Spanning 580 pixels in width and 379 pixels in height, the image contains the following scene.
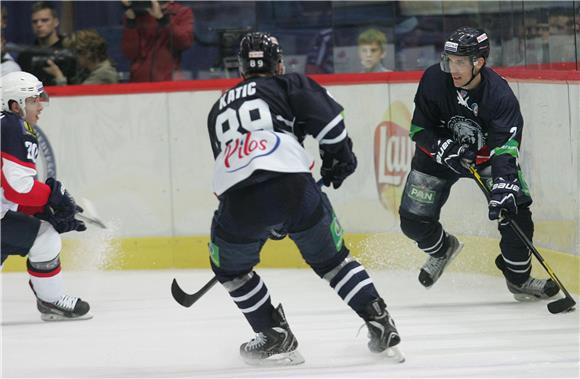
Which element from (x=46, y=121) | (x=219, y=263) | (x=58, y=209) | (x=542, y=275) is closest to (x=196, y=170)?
(x=46, y=121)

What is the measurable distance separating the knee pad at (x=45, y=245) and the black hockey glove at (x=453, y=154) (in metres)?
1.62

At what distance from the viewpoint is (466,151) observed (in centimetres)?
468

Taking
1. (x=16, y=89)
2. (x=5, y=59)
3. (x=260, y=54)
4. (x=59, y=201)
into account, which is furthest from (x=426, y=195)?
(x=5, y=59)

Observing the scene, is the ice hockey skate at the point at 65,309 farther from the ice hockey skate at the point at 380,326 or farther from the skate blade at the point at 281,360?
the ice hockey skate at the point at 380,326

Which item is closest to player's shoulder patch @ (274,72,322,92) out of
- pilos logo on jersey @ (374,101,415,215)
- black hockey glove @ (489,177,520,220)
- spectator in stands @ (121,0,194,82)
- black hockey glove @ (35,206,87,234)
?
black hockey glove @ (489,177,520,220)

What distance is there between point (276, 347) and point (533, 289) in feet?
4.60

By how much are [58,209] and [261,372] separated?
1376mm

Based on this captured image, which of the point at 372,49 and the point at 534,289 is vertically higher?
the point at 372,49

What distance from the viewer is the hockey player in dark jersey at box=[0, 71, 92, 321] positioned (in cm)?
463

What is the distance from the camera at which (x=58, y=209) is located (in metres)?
4.87

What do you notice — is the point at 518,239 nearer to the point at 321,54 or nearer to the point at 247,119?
the point at 247,119

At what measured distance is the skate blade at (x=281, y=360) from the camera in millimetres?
4016

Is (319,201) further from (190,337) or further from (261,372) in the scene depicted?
(190,337)

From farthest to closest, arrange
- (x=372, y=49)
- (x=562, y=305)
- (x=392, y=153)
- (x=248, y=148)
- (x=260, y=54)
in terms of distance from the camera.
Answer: (x=372, y=49) → (x=392, y=153) → (x=562, y=305) → (x=260, y=54) → (x=248, y=148)
